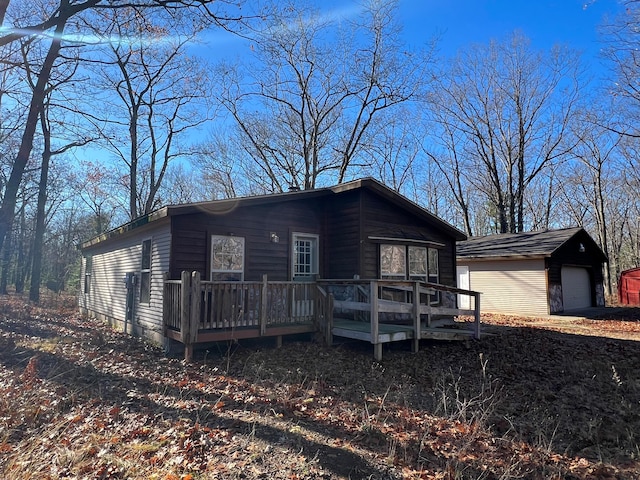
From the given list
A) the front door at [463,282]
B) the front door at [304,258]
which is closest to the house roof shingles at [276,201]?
the front door at [304,258]

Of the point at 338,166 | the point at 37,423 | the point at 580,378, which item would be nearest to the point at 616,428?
the point at 580,378

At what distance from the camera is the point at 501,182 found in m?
30.4

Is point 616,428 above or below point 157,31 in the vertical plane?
below

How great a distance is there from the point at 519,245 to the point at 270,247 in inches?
589

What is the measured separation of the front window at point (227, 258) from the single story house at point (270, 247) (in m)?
0.02

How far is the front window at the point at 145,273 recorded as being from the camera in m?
10.5

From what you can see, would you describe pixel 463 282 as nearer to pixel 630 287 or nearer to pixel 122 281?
pixel 630 287

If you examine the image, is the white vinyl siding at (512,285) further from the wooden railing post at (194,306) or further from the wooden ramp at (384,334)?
the wooden railing post at (194,306)

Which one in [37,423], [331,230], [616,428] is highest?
[331,230]

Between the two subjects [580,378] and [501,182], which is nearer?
[580,378]

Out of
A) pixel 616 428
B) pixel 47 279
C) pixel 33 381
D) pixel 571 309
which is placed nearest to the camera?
pixel 616 428

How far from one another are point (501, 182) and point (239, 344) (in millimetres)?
27300

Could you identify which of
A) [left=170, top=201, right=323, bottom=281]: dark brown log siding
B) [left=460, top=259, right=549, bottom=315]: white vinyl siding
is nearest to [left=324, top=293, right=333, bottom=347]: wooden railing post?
[left=170, top=201, right=323, bottom=281]: dark brown log siding

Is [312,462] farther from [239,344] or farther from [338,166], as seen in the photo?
[338,166]
